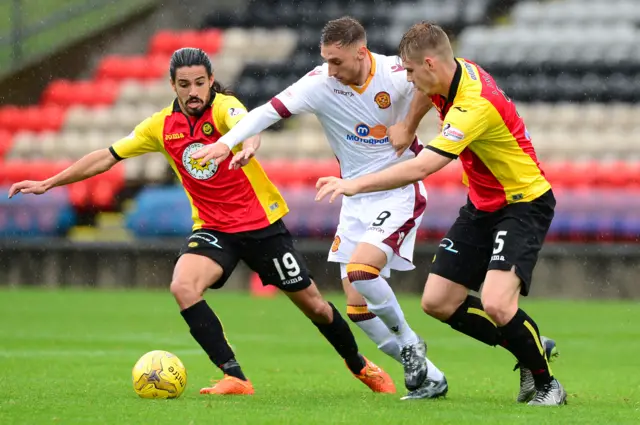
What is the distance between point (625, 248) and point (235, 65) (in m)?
9.79

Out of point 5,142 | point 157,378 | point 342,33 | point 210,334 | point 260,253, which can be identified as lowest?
point 157,378

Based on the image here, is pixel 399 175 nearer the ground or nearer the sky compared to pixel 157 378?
nearer the sky

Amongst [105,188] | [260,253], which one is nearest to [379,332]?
[260,253]

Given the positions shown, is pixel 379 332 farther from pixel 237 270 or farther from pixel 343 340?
pixel 237 270

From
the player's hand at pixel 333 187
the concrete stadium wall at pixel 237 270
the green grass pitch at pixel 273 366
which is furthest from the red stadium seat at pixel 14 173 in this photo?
the player's hand at pixel 333 187

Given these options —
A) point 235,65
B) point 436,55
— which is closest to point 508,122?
point 436,55

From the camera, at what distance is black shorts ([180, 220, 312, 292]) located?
25.2ft

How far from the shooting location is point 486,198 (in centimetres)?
714

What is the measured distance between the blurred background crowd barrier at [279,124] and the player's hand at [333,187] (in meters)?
10.6

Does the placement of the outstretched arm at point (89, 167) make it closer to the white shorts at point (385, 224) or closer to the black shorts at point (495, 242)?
the white shorts at point (385, 224)

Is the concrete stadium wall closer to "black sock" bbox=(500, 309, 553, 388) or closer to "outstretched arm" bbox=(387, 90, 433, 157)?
"outstretched arm" bbox=(387, 90, 433, 157)

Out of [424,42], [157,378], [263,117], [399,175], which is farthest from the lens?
[263,117]

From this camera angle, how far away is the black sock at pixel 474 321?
7.36 meters

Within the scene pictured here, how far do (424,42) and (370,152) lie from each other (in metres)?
1.29
